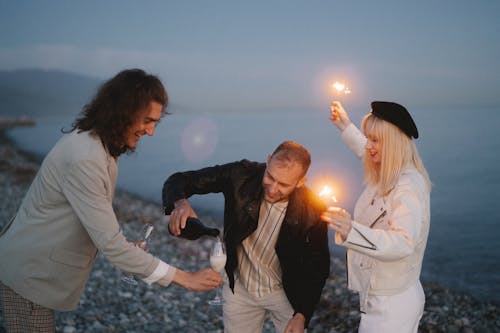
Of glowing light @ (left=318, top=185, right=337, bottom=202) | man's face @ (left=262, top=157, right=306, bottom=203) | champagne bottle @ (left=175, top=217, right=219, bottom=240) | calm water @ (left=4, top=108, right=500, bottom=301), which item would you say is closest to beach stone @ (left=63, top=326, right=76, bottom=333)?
calm water @ (left=4, top=108, right=500, bottom=301)

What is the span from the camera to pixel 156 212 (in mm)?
20531

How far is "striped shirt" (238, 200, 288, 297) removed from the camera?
4285 mm

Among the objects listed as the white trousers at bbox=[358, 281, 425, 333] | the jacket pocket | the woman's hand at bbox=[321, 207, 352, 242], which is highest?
the woman's hand at bbox=[321, 207, 352, 242]

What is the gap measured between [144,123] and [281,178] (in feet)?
4.74

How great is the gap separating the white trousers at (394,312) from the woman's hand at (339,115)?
2.43 meters

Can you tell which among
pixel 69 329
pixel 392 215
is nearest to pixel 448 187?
pixel 69 329

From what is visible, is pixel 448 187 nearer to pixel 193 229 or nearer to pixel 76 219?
pixel 193 229

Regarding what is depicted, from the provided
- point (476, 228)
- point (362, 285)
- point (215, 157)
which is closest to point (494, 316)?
Result: point (362, 285)

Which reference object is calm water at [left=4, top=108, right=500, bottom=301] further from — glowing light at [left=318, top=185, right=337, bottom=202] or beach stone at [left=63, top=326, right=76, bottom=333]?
glowing light at [left=318, top=185, right=337, bottom=202]

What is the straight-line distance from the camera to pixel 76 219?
3.39 metres

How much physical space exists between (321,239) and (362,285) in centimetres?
64

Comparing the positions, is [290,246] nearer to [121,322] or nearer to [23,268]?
Result: [23,268]

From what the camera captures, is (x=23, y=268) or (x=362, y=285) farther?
(x=362, y=285)

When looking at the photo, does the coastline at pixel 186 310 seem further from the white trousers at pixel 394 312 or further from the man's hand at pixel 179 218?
the white trousers at pixel 394 312
